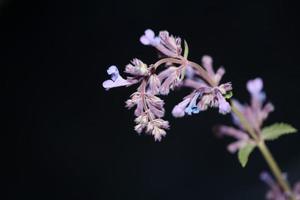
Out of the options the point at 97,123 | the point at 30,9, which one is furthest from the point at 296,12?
the point at 30,9

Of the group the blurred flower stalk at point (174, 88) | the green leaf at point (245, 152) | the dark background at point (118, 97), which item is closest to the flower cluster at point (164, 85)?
the blurred flower stalk at point (174, 88)

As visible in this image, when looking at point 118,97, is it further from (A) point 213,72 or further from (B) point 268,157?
(B) point 268,157

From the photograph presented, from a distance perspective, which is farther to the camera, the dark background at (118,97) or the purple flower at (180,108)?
the dark background at (118,97)

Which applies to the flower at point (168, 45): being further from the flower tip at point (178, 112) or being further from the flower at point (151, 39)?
the flower tip at point (178, 112)

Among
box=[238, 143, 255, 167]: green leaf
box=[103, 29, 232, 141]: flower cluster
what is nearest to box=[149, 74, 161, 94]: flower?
box=[103, 29, 232, 141]: flower cluster

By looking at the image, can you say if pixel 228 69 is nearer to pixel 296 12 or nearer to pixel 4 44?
pixel 296 12

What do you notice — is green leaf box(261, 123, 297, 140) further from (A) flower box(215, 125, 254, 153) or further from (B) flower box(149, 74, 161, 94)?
(B) flower box(149, 74, 161, 94)
